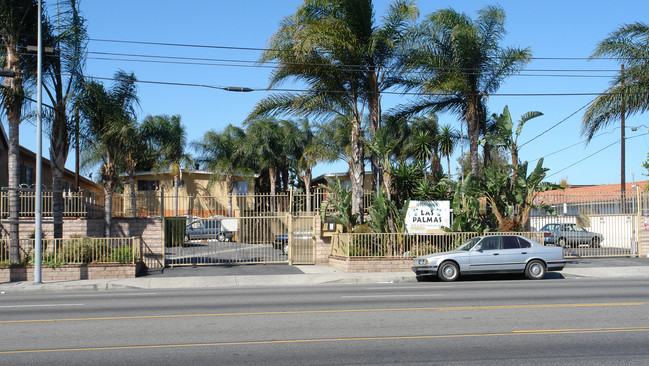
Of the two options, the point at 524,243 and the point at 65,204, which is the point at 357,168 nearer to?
the point at 524,243

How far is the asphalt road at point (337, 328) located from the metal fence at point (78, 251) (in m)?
4.43

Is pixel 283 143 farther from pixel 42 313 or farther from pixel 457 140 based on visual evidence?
pixel 42 313

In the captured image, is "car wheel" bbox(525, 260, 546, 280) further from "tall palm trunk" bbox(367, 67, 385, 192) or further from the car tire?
"tall palm trunk" bbox(367, 67, 385, 192)

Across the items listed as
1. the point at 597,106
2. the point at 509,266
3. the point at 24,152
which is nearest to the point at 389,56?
the point at 597,106

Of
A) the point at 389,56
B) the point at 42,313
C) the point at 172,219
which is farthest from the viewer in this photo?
the point at 389,56

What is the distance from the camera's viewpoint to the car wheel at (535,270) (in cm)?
1772

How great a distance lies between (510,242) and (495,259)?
29.8 inches

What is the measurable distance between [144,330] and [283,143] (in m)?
33.3

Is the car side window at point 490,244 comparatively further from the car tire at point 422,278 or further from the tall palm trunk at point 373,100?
the tall palm trunk at point 373,100

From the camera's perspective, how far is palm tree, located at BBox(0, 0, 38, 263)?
18.8 m

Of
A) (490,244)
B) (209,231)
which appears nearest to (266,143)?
(209,231)

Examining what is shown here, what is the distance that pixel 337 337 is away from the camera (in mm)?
8750

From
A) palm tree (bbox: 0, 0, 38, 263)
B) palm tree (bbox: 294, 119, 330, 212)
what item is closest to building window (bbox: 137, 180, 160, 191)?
palm tree (bbox: 294, 119, 330, 212)

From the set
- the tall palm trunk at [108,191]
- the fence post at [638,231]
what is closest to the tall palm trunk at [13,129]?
the tall palm trunk at [108,191]
